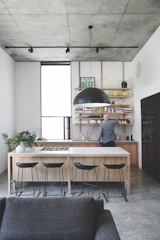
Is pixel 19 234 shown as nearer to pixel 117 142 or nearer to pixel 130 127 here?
pixel 117 142

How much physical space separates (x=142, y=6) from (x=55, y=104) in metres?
4.23

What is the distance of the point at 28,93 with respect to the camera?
653cm

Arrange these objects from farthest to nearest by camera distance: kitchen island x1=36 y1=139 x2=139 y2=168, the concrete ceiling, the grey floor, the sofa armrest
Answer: kitchen island x1=36 y1=139 x2=139 y2=168 < the concrete ceiling < the grey floor < the sofa armrest

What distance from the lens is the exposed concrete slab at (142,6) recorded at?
3271 mm

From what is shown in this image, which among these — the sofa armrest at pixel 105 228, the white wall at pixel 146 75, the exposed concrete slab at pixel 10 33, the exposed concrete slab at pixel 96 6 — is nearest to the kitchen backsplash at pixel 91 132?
the white wall at pixel 146 75

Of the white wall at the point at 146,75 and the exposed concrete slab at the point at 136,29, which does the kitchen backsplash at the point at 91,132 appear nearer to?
the white wall at the point at 146,75

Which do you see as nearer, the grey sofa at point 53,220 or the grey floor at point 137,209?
the grey sofa at point 53,220

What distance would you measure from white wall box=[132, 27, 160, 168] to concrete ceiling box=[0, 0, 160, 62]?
25 centimetres

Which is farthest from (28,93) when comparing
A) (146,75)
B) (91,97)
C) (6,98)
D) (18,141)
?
(146,75)

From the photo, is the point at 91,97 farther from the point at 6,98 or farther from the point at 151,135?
the point at 6,98

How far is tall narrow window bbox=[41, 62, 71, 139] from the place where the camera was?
6.57 m

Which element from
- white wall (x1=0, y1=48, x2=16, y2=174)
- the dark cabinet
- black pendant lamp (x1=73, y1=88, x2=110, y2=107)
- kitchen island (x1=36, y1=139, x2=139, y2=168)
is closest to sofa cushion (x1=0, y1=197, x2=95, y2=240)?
black pendant lamp (x1=73, y1=88, x2=110, y2=107)

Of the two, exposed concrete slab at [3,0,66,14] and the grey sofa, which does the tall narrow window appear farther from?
the grey sofa

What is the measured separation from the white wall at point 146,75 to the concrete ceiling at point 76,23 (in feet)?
0.81
